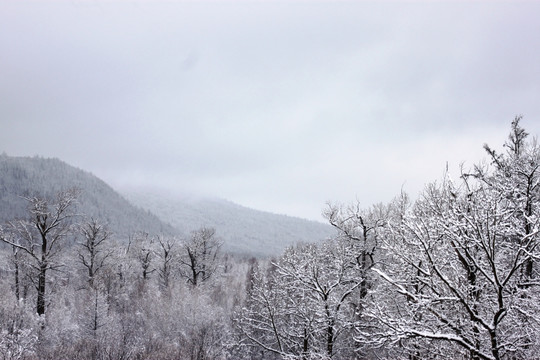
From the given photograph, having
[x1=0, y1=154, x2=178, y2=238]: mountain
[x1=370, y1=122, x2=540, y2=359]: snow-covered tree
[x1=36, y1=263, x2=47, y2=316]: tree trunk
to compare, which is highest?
[x1=0, y1=154, x2=178, y2=238]: mountain

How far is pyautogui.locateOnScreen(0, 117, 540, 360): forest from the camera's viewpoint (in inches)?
329

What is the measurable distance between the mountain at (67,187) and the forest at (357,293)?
9870cm

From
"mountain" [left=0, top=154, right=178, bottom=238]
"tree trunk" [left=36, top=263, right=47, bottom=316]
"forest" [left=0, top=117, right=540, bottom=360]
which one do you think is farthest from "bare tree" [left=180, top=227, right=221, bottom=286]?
"mountain" [left=0, top=154, right=178, bottom=238]

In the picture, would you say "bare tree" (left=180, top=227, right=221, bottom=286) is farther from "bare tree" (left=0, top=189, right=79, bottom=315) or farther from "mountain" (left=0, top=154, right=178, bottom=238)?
"mountain" (left=0, top=154, right=178, bottom=238)

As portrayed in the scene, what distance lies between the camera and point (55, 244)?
31.0 meters

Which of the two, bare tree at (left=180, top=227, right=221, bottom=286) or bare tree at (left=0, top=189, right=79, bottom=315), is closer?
bare tree at (left=0, top=189, right=79, bottom=315)

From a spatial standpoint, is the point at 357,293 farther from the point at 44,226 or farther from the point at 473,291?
the point at 44,226

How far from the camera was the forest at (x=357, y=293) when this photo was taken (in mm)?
8352

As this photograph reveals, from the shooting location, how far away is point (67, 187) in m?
153

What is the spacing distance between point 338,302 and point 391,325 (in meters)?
12.7

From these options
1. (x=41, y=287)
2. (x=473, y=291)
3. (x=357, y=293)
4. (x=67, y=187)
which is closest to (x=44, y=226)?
(x=41, y=287)

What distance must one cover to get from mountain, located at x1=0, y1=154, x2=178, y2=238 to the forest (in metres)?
98.7

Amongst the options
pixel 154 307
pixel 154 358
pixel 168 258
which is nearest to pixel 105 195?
pixel 168 258

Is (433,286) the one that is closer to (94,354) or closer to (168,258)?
(94,354)
